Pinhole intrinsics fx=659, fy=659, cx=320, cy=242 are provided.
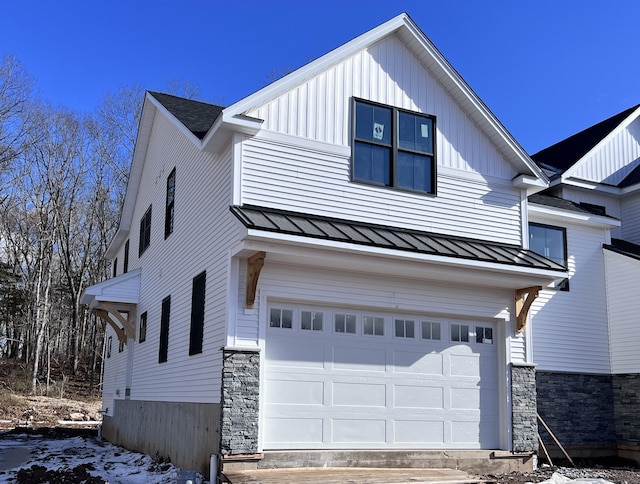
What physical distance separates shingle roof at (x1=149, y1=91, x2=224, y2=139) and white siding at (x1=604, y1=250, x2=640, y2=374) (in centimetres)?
946

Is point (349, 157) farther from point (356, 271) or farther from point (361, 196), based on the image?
point (356, 271)

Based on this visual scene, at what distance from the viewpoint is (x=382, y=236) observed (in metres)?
10.1

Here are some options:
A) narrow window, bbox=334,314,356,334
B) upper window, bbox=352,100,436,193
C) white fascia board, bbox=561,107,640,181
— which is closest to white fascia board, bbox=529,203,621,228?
white fascia board, bbox=561,107,640,181

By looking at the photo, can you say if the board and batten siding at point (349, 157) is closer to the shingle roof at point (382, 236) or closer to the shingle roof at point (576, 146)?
the shingle roof at point (382, 236)

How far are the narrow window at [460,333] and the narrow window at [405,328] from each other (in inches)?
31.1

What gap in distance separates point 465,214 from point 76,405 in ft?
70.6

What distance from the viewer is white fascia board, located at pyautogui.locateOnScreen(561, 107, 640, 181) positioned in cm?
1653

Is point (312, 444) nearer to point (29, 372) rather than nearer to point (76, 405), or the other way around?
point (76, 405)

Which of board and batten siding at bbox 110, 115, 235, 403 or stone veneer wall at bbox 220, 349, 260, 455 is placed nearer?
stone veneer wall at bbox 220, 349, 260, 455

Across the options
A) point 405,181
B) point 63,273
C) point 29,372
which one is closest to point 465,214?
point 405,181

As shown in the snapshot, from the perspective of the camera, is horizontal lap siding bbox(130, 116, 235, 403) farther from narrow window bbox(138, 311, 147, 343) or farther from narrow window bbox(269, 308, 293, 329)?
narrow window bbox(269, 308, 293, 329)

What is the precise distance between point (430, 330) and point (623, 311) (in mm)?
6114

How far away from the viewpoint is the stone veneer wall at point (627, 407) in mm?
14047

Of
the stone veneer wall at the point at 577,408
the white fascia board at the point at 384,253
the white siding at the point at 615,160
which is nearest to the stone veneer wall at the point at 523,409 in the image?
the white fascia board at the point at 384,253
